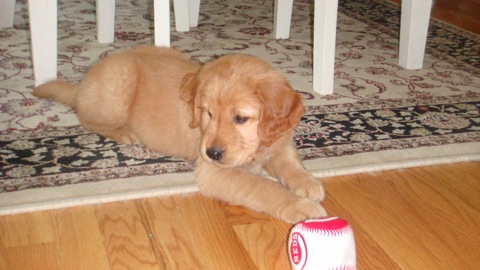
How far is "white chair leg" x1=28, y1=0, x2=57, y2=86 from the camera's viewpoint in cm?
255

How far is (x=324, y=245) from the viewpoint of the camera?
50.0 inches

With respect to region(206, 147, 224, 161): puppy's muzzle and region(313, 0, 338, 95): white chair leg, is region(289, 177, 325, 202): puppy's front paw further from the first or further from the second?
region(313, 0, 338, 95): white chair leg

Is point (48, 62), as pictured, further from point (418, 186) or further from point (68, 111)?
point (418, 186)

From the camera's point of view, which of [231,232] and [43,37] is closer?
[231,232]

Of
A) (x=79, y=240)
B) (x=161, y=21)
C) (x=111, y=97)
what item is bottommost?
(x=79, y=240)

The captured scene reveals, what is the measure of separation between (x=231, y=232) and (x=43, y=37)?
1506mm

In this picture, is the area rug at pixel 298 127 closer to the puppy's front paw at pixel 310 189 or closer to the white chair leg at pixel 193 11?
the white chair leg at pixel 193 11

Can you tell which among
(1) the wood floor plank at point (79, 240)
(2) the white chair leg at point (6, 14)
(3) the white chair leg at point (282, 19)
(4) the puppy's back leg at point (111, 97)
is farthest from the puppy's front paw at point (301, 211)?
(2) the white chair leg at point (6, 14)

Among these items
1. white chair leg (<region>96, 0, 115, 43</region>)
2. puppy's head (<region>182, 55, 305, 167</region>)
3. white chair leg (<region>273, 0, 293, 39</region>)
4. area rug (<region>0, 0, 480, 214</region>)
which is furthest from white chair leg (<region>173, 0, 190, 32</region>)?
puppy's head (<region>182, 55, 305, 167</region>)

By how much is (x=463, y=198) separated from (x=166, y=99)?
41.2 inches

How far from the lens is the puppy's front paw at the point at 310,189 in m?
1.71

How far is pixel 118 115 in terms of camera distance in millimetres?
2141

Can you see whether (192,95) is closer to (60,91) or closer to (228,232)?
(228,232)

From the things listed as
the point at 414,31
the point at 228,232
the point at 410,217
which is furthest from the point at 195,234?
the point at 414,31
